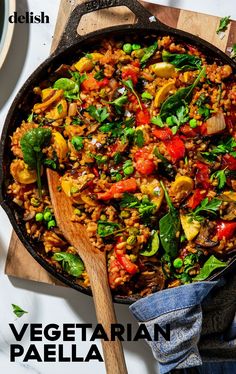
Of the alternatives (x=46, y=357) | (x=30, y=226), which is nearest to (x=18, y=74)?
(x=30, y=226)

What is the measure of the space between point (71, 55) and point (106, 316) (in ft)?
3.32

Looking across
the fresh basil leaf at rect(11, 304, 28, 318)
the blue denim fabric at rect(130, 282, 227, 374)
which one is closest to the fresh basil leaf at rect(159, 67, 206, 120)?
the blue denim fabric at rect(130, 282, 227, 374)

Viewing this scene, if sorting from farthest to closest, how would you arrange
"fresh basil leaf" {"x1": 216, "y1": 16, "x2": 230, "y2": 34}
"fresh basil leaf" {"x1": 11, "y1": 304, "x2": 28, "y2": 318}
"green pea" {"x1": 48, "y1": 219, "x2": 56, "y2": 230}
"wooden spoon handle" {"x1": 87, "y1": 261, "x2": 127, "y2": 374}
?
"fresh basil leaf" {"x1": 11, "y1": 304, "x2": 28, "y2": 318} → "fresh basil leaf" {"x1": 216, "y1": 16, "x2": 230, "y2": 34} → "green pea" {"x1": 48, "y1": 219, "x2": 56, "y2": 230} → "wooden spoon handle" {"x1": 87, "y1": 261, "x2": 127, "y2": 374}

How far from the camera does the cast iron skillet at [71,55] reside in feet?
8.06

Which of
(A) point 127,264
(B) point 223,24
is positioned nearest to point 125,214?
(A) point 127,264

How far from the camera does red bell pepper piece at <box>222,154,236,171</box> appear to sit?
249cm

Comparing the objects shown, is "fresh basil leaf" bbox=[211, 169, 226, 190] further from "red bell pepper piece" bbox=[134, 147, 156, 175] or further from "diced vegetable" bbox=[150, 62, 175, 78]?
"diced vegetable" bbox=[150, 62, 175, 78]

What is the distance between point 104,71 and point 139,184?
17.9 inches

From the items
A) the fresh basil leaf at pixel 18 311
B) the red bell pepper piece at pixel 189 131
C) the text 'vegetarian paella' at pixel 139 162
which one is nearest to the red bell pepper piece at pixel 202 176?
the text 'vegetarian paella' at pixel 139 162

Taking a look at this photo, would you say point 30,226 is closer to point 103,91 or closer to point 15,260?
point 15,260

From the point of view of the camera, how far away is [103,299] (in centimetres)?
238

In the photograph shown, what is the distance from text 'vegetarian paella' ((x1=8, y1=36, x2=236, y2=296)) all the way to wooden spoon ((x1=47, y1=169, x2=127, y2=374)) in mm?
27

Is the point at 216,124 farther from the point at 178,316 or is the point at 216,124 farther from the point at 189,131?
the point at 178,316

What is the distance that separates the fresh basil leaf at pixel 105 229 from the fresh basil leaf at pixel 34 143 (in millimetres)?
334
